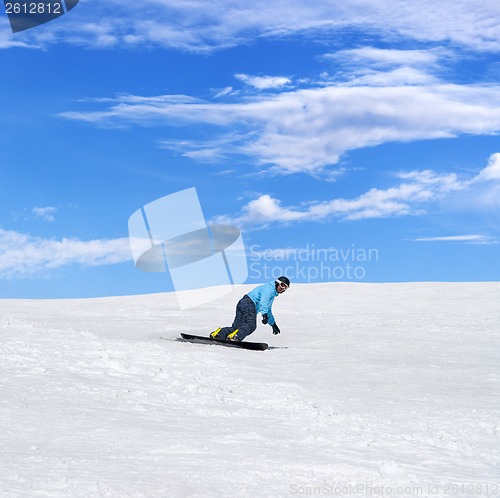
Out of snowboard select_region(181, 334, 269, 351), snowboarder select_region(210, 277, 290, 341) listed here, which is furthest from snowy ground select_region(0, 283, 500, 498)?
snowboarder select_region(210, 277, 290, 341)

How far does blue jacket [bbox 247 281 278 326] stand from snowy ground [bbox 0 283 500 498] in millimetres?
756

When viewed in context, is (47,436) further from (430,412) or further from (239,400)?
(430,412)

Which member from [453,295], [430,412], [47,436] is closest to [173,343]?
[430,412]

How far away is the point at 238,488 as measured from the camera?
184 inches

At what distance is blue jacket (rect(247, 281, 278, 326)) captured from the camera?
13.5 meters

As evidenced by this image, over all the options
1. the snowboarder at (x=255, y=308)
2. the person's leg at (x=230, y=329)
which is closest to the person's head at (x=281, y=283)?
the snowboarder at (x=255, y=308)

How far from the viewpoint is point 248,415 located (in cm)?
712

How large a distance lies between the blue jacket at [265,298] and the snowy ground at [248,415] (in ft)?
2.48

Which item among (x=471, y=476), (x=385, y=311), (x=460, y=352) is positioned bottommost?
(x=471, y=476)

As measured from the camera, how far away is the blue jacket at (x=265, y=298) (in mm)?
13516

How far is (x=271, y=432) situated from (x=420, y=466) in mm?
1487

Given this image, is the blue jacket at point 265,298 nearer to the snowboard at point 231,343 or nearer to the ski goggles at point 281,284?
the ski goggles at point 281,284

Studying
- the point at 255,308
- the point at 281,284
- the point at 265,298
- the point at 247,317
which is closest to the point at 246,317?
the point at 247,317

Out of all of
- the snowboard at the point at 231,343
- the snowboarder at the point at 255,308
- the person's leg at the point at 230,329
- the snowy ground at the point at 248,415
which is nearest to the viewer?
the snowy ground at the point at 248,415
